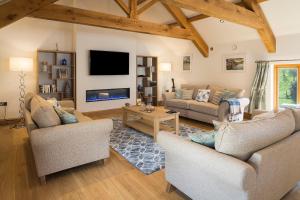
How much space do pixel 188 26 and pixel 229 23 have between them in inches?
48.3

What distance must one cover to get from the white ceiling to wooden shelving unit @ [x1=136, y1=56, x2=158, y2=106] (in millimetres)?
1474

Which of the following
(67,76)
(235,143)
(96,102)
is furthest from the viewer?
(96,102)

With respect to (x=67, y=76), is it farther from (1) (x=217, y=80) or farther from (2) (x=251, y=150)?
(2) (x=251, y=150)

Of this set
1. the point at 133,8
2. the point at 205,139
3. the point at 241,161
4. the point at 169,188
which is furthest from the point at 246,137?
the point at 133,8

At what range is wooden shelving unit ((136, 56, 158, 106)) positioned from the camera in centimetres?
722

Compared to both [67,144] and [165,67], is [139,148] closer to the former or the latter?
[67,144]

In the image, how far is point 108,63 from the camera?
602cm

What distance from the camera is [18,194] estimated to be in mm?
2076

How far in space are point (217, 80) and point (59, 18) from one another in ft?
15.5

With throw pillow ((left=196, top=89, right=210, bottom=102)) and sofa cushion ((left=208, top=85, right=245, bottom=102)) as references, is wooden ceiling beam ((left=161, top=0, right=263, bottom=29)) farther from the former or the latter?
throw pillow ((left=196, top=89, right=210, bottom=102))

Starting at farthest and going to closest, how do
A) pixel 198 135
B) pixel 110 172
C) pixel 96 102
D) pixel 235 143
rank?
pixel 96 102 → pixel 110 172 → pixel 198 135 → pixel 235 143

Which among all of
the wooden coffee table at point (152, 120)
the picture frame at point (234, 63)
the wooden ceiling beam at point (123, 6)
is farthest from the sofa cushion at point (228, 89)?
the wooden ceiling beam at point (123, 6)

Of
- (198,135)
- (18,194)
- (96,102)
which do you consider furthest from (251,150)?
(96,102)

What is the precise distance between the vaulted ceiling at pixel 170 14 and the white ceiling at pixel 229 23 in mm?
163
